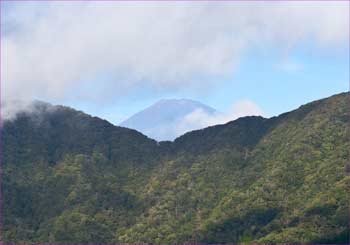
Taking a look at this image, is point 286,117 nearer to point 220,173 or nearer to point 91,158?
point 220,173

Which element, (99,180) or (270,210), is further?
(99,180)

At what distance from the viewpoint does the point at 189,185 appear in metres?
179

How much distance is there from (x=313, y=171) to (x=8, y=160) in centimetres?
7836

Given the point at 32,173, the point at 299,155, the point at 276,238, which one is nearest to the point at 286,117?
the point at 299,155

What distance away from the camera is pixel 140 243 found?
516ft

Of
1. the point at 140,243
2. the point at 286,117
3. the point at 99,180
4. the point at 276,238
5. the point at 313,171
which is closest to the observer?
the point at 276,238

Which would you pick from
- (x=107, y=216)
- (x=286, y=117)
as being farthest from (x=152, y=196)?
(x=286, y=117)

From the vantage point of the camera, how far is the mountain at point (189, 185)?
510 ft

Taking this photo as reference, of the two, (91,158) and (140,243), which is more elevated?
(91,158)

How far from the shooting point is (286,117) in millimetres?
196250

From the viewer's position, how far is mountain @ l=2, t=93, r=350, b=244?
15550 centimetres

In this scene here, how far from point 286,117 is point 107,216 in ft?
194

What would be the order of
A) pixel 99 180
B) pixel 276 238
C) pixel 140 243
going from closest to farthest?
pixel 276 238 < pixel 140 243 < pixel 99 180

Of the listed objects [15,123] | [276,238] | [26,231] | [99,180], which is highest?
[15,123]
